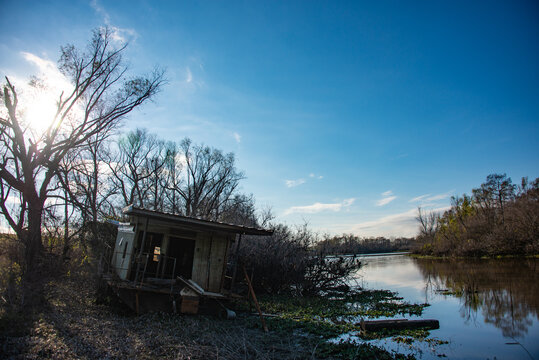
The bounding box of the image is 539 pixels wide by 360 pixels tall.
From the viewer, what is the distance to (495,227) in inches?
1529

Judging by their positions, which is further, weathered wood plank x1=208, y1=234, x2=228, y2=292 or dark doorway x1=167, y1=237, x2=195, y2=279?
dark doorway x1=167, y1=237, x2=195, y2=279

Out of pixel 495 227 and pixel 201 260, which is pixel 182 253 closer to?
pixel 201 260

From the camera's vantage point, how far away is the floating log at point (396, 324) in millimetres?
10047

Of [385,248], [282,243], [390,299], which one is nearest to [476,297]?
[390,299]

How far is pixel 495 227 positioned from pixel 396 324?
38.1 meters

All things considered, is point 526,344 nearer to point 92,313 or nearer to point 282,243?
point 282,243

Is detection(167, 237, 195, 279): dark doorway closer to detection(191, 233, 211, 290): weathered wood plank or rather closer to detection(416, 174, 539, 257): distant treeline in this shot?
detection(191, 233, 211, 290): weathered wood plank

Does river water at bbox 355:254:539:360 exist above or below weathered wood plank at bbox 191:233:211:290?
below

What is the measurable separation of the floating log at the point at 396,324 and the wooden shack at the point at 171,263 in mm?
4919

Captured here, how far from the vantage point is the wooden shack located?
11195mm

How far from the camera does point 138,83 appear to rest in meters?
18.5

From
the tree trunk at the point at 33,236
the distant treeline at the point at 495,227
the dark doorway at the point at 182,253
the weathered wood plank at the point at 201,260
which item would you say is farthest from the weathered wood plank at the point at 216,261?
the distant treeline at the point at 495,227

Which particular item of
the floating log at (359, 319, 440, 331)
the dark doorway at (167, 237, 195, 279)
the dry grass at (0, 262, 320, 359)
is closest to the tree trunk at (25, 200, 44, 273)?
the dry grass at (0, 262, 320, 359)

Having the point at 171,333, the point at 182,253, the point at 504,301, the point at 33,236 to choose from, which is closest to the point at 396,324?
the point at 171,333
